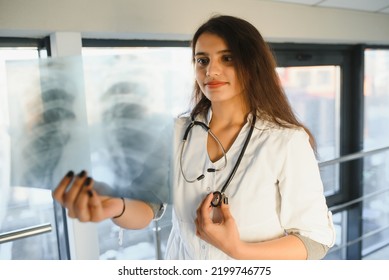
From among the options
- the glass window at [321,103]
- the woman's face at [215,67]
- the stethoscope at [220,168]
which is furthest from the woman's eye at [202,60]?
the glass window at [321,103]

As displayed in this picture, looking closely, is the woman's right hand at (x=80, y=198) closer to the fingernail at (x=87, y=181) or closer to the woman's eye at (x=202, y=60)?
the fingernail at (x=87, y=181)

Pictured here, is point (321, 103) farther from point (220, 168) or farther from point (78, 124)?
point (78, 124)

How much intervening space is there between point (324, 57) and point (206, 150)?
1127mm

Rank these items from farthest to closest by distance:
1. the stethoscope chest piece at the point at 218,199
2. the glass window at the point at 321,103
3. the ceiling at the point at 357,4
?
the glass window at the point at 321,103, the ceiling at the point at 357,4, the stethoscope chest piece at the point at 218,199

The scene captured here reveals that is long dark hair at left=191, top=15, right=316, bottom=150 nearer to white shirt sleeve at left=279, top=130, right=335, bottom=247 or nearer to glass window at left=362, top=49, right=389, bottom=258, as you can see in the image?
white shirt sleeve at left=279, top=130, right=335, bottom=247

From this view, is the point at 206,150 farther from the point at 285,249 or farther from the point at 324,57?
the point at 324,57

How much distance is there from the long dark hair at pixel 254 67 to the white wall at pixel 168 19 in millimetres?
237

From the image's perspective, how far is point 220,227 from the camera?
555 mm

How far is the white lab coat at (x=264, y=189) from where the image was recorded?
59 centimetres

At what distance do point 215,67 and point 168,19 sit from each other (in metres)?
0.33

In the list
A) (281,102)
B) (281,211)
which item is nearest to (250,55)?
(281,102)

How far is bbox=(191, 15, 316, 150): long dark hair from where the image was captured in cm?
59

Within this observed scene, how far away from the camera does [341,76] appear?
4.90 feet

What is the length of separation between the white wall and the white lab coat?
35 cm
